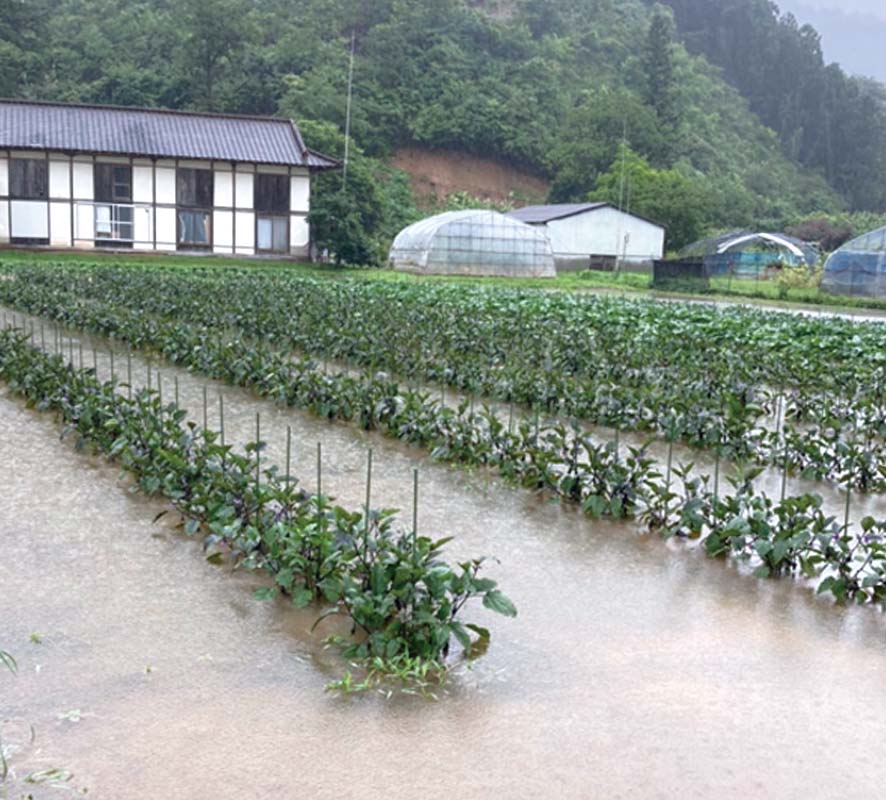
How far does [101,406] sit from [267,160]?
30.9 m

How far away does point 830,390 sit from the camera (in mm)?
11039

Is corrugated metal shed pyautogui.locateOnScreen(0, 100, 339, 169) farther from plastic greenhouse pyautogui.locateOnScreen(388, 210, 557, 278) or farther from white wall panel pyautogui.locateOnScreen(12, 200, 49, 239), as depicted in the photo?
plastic greenhouse pyautogui.locateOnScreen(388, 210, 557, 278)

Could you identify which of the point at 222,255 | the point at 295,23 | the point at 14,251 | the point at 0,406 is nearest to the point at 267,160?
the point at 222,255

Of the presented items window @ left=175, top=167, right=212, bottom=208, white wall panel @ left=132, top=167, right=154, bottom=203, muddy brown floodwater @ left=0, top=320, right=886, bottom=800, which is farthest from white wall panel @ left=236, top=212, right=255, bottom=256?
muddy brown floodwater @ left=0, top=320, right=886, bottom=800

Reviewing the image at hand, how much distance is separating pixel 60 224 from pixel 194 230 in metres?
4.66

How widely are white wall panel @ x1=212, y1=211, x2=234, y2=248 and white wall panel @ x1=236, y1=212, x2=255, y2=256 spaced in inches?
10.8

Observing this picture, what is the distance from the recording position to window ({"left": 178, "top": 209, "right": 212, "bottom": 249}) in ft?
126

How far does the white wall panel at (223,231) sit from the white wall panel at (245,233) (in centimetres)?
27

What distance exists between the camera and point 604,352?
1324cm

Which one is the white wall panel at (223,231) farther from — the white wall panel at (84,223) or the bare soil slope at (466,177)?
→ the bare soil slope at (466,177)

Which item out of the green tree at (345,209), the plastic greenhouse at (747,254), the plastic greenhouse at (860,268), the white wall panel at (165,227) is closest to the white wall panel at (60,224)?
the white wall panel at (165,227)

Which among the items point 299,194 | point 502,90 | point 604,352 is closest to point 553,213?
point 299,194

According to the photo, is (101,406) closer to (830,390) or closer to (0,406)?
(0,406)

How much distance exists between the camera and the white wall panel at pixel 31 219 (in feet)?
122
